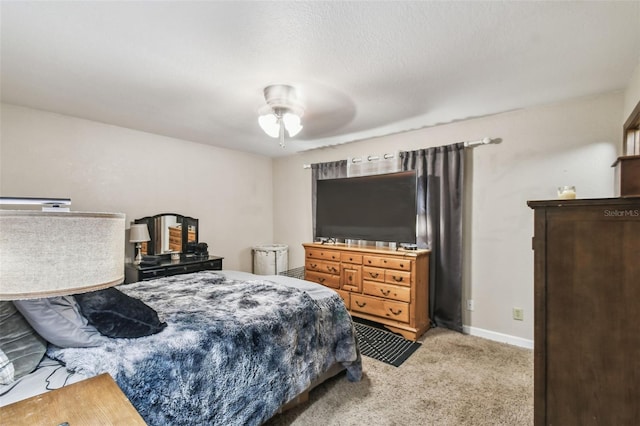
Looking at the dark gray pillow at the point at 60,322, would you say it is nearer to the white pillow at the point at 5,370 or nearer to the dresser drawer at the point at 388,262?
the white pillow at the point at 5,370

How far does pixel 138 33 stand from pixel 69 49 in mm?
563

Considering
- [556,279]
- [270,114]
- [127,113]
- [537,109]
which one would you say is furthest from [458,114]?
[127,113]

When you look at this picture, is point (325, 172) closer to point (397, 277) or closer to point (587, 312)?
point (397, 277)

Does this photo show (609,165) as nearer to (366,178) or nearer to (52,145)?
(366,178)

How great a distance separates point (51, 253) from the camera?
73 cm

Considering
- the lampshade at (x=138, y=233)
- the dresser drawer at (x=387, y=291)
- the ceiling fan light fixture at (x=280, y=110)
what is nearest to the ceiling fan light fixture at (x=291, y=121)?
the ceiling fan light fixture at (x=280, y=110)

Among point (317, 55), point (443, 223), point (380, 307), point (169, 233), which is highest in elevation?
point (317, 55)

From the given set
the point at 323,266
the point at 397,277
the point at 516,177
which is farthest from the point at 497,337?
the point at 323,266

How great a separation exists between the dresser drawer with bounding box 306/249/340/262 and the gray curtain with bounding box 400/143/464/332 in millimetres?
1031

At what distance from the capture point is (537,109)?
9.23 ft

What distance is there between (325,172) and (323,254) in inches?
51.2

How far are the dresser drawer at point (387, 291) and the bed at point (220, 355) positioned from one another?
40.4 inches

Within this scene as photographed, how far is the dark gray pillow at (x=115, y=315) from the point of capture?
1.39m

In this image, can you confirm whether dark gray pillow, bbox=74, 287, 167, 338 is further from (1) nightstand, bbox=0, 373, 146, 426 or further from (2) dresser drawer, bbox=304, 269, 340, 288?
(2) dresser drawer, bbox=304, 269, 340, 288
